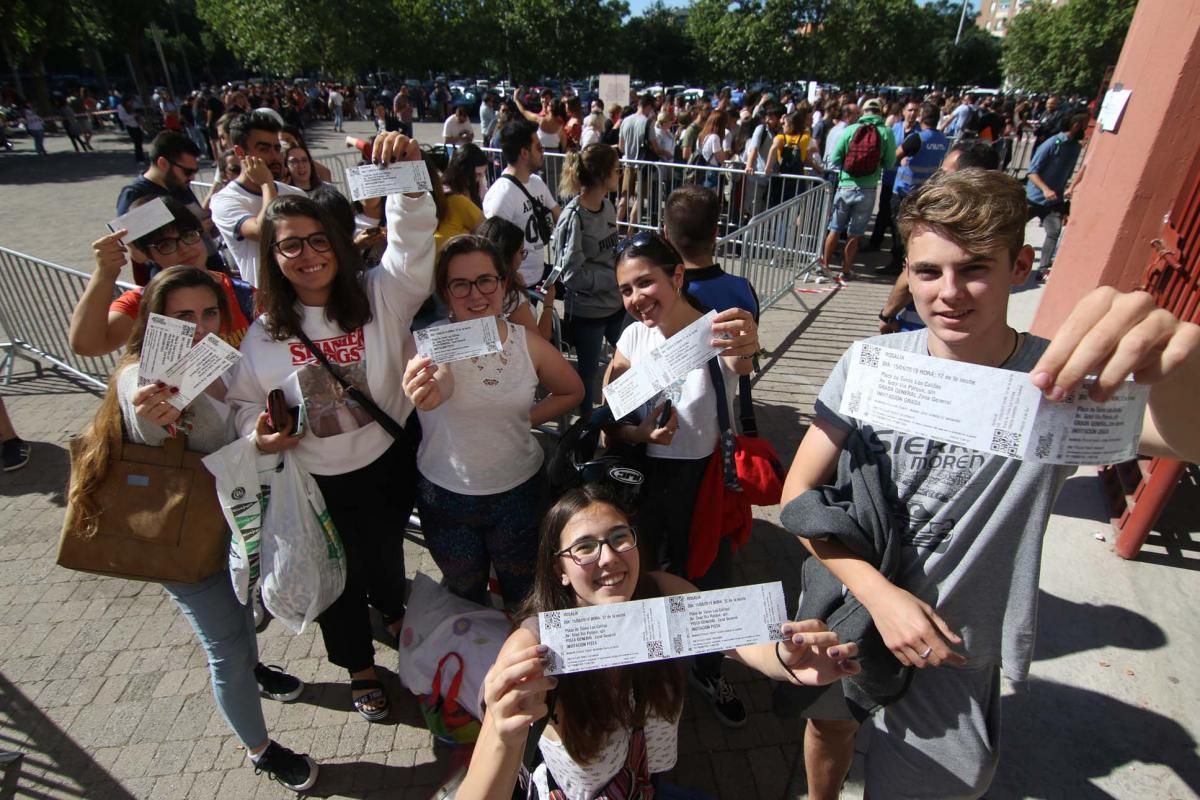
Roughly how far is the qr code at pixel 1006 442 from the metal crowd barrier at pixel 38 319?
23.1 ft

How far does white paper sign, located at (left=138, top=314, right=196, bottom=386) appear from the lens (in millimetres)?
2041

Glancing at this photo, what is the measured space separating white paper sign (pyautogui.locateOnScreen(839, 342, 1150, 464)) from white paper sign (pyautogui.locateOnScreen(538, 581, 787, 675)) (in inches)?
20.8

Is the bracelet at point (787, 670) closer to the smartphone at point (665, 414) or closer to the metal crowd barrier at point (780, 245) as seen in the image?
the smartphone at point (665, 414)

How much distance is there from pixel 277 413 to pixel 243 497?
1.05 ft

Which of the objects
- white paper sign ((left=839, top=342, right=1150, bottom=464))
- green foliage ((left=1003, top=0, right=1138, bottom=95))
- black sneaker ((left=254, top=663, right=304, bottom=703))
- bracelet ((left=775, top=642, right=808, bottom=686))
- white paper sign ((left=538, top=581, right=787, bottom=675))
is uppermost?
green foliage ((left=1003, top=0, right=1138, bottom=95))

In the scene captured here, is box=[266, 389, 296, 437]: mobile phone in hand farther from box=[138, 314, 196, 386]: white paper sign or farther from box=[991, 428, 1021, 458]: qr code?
box=[991, 428, 1021, 458]: qr code

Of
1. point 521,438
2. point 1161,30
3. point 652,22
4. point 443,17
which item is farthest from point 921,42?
point 521,438

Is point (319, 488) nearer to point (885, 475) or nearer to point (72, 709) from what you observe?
point (72, 709)

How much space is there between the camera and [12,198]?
1544cm

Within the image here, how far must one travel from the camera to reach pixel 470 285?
8.40ft

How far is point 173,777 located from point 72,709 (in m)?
0.80

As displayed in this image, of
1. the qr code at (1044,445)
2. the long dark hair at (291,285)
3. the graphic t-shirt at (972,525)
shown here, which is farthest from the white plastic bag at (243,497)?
the qr code at (1044,445)

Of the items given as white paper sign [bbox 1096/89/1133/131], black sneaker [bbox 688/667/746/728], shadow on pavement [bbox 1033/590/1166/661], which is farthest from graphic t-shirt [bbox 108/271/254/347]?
white paper sign [bbox 1096/89/1133/131]

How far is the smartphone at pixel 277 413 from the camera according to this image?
7.50 feet
